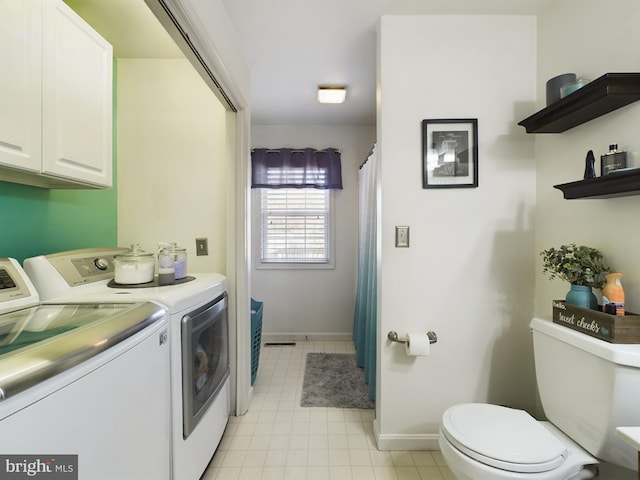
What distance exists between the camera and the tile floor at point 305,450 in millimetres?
1430

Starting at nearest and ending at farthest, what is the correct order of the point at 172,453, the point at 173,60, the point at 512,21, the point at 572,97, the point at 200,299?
the point at 172,453, the point at 572,97, the point at 200,299, the point at 512,21, the point at 173,60

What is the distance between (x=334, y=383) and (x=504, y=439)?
1.41 meters

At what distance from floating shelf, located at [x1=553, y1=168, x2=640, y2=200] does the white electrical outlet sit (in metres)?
0.71

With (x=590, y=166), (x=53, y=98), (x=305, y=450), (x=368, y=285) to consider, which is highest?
(x=53, y=98)

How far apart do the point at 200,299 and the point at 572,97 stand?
186 cm

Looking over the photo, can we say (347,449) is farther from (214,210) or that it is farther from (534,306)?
(214,210)

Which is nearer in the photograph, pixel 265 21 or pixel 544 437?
pixel 544 437

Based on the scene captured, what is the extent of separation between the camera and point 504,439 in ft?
3.51

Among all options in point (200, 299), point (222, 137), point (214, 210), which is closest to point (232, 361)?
point (200, 299)

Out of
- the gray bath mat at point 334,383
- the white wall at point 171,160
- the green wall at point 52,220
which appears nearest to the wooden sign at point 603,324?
the gray bath mat at point 334,383

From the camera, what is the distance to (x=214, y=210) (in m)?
1.89

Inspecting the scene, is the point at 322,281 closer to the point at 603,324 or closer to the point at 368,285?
the point at 368,285

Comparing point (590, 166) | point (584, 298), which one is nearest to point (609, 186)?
point (590, 166)

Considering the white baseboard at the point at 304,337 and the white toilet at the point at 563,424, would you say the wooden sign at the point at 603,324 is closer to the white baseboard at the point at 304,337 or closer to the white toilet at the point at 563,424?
→ the white toilet at the point at 563,424
